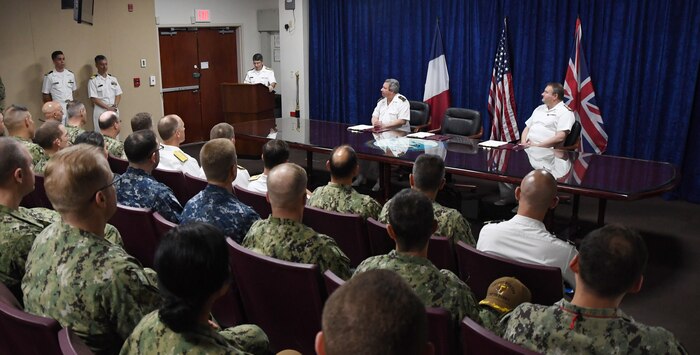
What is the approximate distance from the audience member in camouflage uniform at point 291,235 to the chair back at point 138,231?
697 mm

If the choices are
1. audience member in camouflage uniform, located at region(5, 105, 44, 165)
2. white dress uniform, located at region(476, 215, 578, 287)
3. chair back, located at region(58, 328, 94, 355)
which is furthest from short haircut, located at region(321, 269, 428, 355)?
audience member in camouflage uniform, located at region(5, 105, 44, 165)

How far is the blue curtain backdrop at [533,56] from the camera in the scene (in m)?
6.75

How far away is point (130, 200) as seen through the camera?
3.73m

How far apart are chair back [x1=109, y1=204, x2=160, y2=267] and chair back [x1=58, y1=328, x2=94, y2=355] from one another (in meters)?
1.49

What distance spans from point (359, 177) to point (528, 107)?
234 cm

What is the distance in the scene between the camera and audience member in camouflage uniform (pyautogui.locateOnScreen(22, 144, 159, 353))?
1.92 m

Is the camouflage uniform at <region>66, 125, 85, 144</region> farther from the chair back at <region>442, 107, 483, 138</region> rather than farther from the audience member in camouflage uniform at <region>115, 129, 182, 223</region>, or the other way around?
the chair back at <region>442, 107, 483, 138</region>

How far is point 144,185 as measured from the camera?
12.3ft

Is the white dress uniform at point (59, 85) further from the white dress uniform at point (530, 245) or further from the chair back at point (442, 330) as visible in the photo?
the chair back at point (442, 330)

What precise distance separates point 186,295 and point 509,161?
408 centimetres

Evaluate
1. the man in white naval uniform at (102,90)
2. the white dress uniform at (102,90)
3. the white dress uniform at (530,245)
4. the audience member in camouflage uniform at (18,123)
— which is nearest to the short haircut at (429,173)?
the white dress uniform at (530,245)

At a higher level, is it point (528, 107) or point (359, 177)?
point (528, 107)

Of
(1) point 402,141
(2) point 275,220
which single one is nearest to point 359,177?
(1) point 402,141

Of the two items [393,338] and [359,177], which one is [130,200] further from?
[359,177]
